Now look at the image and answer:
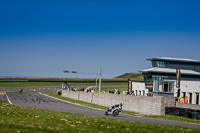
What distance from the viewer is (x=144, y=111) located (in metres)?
40.2

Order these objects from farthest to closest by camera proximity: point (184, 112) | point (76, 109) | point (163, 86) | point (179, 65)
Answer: point (179, 65), point (163, 86), point (76, 109), point (184, 112)

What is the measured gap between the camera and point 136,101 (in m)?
43.0

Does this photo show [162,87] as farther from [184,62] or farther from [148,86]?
[184,62]

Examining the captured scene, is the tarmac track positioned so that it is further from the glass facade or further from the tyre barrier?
A: the glass facade

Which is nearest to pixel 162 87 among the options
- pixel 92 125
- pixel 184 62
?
pixel 184 62

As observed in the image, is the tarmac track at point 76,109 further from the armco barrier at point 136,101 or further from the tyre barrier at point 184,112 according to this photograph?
the armco barrier at point 136,101

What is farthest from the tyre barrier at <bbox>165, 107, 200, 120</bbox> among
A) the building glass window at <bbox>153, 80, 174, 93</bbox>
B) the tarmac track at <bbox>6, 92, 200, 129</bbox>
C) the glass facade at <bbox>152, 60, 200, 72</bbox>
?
the glass facade at <bbox>152, 60, 200, 72</bbox>

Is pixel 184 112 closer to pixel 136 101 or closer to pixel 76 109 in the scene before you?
pixel 136 101

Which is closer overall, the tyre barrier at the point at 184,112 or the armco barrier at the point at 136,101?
the tyre barrier at the point at 184,112

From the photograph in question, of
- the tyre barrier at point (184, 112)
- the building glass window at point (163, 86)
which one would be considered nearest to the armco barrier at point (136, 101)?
the tyre barrier at point (184, 112)

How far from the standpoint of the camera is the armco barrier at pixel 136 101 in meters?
35.3

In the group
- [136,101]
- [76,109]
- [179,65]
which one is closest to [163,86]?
[179,65]

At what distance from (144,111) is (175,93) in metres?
21.8

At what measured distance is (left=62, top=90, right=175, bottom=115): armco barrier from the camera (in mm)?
35344
